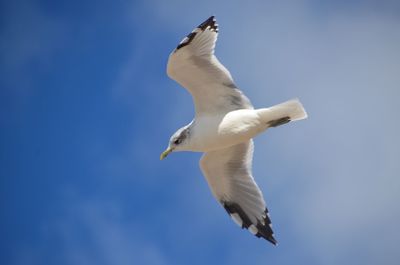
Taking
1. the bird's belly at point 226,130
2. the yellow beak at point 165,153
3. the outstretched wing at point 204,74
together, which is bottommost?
the bird's belly at point 226,130

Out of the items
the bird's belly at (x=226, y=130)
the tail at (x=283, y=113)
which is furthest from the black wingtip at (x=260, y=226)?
the tail at (x=283, y=113)

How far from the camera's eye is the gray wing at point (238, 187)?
9.09m

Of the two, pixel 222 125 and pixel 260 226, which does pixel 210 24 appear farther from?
pixel 260 226

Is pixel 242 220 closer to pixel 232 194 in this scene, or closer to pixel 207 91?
pixel 232 194

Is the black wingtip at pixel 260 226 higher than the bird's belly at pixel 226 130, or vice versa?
the bird's belly at pixel 226 130

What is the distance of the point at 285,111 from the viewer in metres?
8.18

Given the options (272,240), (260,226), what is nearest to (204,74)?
(260,226)

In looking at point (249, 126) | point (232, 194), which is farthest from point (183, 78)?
point (232, 194)

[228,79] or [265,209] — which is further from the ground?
[228,79]

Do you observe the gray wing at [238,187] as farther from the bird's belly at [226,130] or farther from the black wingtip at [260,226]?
the bird's belly at [226,130]

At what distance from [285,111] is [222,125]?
745 millimetres

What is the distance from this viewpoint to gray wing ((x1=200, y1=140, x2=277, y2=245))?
29.8ft

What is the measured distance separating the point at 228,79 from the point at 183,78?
0.50 metres

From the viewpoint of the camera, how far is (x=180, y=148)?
868 cm
